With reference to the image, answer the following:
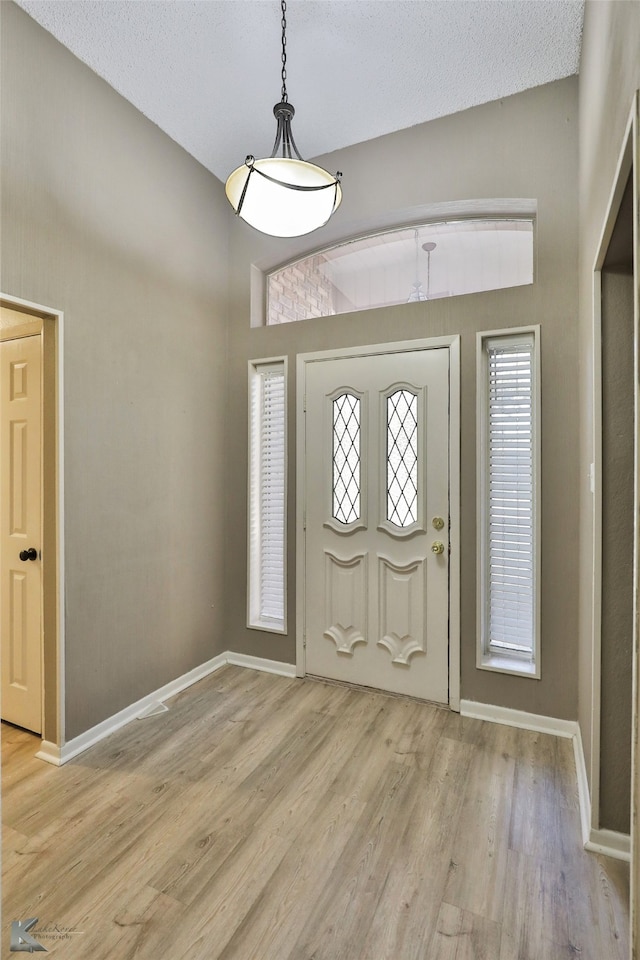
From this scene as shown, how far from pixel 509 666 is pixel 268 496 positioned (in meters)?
1.80

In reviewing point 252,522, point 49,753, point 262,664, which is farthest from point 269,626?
point 49,753

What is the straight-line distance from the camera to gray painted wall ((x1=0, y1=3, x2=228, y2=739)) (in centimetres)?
217

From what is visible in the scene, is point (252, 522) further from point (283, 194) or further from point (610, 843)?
point (610, 843)

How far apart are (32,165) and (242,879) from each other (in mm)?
2940

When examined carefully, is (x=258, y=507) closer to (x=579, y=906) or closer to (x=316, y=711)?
(x=316, y=711)

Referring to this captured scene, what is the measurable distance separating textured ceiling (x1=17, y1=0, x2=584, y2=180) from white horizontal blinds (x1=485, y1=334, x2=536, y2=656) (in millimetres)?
1329

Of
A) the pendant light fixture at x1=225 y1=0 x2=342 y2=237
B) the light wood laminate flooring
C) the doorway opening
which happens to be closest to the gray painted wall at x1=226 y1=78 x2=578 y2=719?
the light wood laminate flooring

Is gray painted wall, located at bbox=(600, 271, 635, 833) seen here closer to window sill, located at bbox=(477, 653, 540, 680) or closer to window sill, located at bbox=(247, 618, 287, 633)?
window sill, located at bbox=(477, 653, 540, 680)

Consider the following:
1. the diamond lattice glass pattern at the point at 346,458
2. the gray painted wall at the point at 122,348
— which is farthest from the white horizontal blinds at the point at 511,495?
the gray painted wall at the point at 122,348

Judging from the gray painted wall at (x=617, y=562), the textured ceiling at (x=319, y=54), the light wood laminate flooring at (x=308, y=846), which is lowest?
the light wood laminate flooring at (x=308, y=846)

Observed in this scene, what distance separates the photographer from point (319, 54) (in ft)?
7.66

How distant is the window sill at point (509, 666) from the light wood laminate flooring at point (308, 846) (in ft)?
0.97

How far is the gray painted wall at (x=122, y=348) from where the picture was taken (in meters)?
2.17

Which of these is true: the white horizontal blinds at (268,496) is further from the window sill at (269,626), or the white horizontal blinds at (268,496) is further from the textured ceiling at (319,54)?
the textured ceiling at (319,54)
